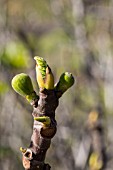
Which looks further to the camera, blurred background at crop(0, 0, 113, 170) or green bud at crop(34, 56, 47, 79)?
blurred background at crop(0, 0, 113, 170)

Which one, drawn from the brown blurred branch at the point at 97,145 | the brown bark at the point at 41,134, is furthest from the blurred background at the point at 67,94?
the brown bark at the point at 41,134

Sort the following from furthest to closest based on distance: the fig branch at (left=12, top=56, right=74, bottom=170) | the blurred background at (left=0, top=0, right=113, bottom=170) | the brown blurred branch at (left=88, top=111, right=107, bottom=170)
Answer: the blurred background at (left=0, top=0, right=113, bottom=170), the brown blurred branch at (left=88, top=111, right=107, bottom=170), the fig branch at (left=12, top=56, right=74, bottom=170)

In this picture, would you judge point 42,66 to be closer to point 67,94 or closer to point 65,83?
point 65,83

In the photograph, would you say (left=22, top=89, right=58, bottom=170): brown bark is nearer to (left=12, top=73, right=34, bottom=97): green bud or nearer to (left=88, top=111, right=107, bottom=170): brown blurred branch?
(left=12, top=73, right=34, bottom=97): green bud

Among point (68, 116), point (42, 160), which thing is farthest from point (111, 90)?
A: point (42, 160)

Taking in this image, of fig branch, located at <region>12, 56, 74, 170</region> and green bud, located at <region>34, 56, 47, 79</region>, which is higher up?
green bud, located at <region>34, 56, 47, 79</region>

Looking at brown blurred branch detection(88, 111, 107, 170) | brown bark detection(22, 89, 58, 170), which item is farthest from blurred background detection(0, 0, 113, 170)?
brown bark detection(22, 89, 58, 170)

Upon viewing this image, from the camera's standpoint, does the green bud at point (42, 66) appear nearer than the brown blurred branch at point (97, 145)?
Yes

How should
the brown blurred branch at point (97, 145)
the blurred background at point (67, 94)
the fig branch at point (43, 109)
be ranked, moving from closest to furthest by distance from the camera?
the fig branch at point (43, 109) → the brown blurred branch at point (97, 145) → the blurred background at point (67, 94)

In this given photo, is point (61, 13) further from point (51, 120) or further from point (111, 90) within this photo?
point (51, 120)

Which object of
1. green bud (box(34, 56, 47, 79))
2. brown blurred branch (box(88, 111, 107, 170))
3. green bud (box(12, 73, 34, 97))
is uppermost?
green bud (box(34, 56, 47, 79))

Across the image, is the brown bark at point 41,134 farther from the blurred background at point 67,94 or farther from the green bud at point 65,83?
the blurred background at point 67,94
